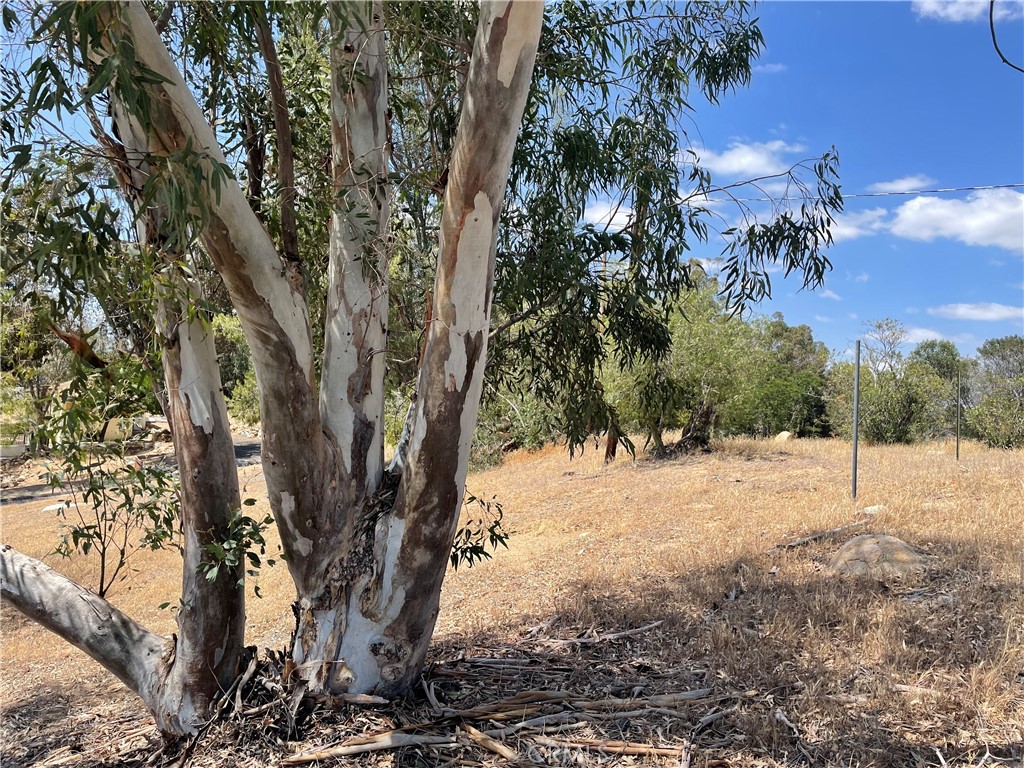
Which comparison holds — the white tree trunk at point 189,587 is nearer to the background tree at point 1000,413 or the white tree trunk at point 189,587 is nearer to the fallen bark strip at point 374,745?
the fallen bark strip at point 374,745

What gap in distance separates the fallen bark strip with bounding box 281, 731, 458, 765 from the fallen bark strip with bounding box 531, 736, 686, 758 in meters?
0.48

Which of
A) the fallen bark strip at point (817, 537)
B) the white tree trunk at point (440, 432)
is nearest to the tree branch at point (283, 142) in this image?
the white tree trunk at point (440, 432)

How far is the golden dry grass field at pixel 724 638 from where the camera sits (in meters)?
3.54

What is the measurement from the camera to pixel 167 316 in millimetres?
3725

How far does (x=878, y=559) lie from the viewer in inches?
222

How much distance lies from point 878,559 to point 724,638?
1792mm

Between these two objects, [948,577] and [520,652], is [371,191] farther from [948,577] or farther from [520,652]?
[948,577]

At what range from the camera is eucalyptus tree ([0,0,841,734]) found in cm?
319

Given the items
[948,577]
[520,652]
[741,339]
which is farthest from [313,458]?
[741,339]

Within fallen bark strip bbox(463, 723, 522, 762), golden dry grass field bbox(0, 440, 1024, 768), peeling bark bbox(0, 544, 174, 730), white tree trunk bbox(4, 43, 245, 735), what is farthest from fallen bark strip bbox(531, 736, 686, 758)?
peeling bark bbox(0, 544, 174, 730)

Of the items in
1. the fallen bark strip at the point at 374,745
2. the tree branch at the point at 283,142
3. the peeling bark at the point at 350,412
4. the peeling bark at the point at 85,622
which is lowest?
the fallen bark strip at the point at 374,745

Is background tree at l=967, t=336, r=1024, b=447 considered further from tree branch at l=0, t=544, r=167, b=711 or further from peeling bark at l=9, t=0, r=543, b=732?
tree branch at l=0, t=544, r=167, b=711

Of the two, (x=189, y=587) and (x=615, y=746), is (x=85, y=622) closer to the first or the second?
(x=189, y=587)

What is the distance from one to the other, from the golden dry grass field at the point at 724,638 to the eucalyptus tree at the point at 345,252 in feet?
2.31
